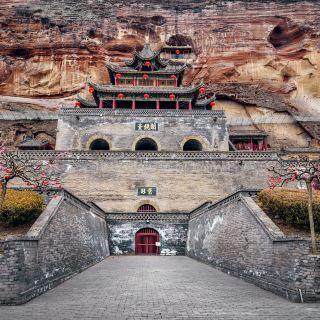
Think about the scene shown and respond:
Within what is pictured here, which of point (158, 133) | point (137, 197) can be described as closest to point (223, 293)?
point (137, 197)

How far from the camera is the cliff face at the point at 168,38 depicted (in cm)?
3441

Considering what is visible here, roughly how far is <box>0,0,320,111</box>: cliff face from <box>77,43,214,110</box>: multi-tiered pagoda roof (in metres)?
9.60

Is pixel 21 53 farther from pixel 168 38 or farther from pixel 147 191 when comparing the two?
pixel 147 191

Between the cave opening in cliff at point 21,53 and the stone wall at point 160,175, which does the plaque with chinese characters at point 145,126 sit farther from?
the cave opening in cliff at point 21,53

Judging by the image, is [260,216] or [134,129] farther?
[134,129]

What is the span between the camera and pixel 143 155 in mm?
19219

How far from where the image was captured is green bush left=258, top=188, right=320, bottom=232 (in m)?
8.48

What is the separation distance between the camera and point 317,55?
33844mm

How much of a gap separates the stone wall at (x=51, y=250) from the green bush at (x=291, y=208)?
20.5 ft

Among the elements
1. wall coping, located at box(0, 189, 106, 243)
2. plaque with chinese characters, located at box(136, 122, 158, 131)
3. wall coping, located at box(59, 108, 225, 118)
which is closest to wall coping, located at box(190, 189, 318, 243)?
wall coping, located at box(0, 189, 106, 243)

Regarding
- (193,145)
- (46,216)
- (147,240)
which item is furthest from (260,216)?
(193,145)

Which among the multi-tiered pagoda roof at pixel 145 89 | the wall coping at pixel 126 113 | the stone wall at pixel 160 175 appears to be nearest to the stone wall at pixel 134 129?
the wall coping at pixel 126 113

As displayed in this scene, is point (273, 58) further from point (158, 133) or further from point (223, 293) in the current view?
point (223, 293)

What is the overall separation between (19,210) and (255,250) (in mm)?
6540
